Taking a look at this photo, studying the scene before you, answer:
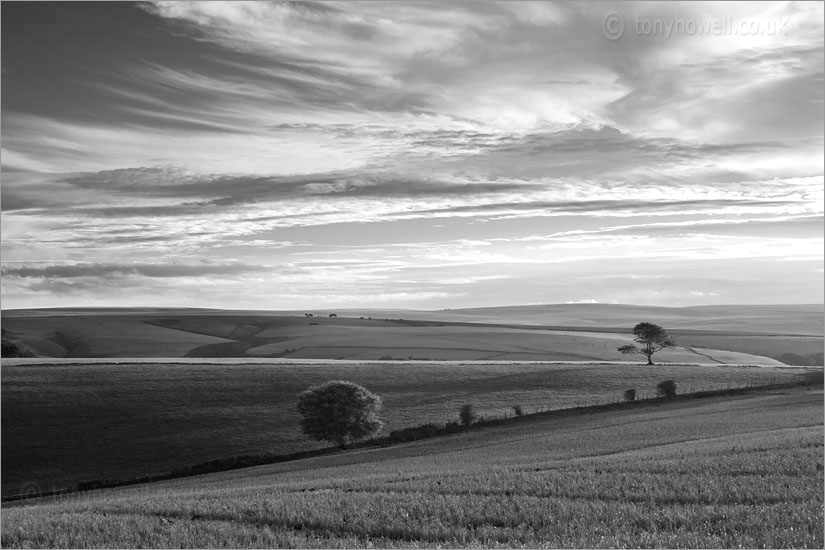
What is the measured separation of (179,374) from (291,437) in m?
27.7

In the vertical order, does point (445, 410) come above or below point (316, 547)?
below

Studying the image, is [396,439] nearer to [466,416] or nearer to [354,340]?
[466,416]

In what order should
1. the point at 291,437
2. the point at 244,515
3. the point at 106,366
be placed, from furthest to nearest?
the point at 106,366 → the point at 291,437 → the point at 244,515

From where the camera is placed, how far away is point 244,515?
16.9m

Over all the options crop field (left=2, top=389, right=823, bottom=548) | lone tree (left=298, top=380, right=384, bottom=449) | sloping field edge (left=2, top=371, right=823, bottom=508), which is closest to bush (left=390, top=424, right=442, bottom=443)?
sloping field edge (left=2, top=371, right=823, bottom=508)

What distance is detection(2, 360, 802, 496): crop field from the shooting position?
58594mm

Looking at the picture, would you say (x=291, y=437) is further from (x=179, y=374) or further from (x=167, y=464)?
(x=179, y=374)

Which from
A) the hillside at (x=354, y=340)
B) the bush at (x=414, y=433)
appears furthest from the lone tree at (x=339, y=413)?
the hillside at (x=354, y=340)

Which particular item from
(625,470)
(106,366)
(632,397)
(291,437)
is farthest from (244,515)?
(106,366)

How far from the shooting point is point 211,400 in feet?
251

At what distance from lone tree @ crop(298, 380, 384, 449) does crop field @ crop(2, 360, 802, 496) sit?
210cm

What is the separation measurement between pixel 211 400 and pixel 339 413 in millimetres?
19067

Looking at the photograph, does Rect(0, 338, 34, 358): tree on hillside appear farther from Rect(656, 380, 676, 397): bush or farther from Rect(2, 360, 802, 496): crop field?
Rect(656, 380, 676, 397): bush

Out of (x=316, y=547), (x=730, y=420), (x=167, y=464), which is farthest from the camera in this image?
(x=167, y=464)
